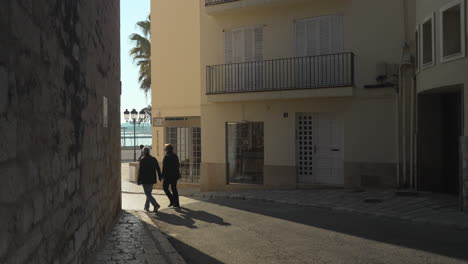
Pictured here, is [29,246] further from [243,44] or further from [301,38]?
[243,44]

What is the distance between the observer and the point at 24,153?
292 cm

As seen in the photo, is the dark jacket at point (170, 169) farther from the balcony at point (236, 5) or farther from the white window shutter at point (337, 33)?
the white window shutter at point (337, 33)

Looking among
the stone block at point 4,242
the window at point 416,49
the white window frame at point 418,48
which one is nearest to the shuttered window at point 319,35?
the window at point 416,49

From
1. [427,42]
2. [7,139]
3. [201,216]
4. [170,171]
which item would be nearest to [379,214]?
[201,216]

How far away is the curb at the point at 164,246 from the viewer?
6.35 meters

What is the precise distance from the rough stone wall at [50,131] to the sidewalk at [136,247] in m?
0.31

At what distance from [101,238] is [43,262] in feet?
12.0

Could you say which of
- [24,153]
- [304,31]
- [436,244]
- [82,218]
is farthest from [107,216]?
[304,31]

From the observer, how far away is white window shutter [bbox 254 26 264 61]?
16375 mm

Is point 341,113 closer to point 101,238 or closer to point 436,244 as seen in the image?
point 436,244

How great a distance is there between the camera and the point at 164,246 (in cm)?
705

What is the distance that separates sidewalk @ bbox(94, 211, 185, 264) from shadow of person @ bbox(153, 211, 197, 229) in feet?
2.51

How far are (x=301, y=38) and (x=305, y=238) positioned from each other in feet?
31.4

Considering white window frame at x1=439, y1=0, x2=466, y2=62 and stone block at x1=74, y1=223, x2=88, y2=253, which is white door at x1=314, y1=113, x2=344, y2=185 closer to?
white window frame at x1=439, y1=0, x2=466, y2=62
